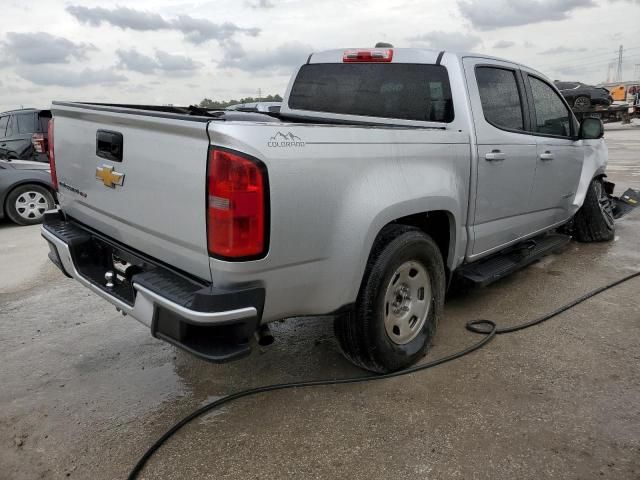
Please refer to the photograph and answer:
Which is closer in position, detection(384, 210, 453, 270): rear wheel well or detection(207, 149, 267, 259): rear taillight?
detection(207, 149, 267, 259): rear taillight

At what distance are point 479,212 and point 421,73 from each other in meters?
1.02

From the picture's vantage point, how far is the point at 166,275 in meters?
2.51

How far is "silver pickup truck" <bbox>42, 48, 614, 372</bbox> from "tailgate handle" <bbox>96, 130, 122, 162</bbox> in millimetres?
14

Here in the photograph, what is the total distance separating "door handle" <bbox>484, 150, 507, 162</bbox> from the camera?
11.5ft

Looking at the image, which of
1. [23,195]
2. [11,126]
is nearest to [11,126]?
[11,126]

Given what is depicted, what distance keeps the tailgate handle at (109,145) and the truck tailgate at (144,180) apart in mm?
19

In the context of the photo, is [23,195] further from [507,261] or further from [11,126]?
[507,261]

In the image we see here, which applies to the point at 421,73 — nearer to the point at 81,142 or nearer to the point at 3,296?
the point at 81,142

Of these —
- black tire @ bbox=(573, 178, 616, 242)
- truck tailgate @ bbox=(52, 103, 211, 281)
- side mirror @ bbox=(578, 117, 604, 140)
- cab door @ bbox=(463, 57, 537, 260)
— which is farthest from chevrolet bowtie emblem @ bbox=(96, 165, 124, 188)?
black tire @ bbox=(573, 178, 616, 242)

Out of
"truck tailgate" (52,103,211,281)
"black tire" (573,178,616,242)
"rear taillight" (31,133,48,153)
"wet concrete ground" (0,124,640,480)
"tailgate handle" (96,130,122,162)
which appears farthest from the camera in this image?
"rear taillight" (31,133,48,153)

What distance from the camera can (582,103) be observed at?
2125cm

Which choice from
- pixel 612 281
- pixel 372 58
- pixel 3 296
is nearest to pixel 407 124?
pixel 372 58

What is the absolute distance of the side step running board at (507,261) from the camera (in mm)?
3803

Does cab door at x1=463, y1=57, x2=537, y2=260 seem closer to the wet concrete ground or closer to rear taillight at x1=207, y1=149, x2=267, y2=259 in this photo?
the wet concrete ground
